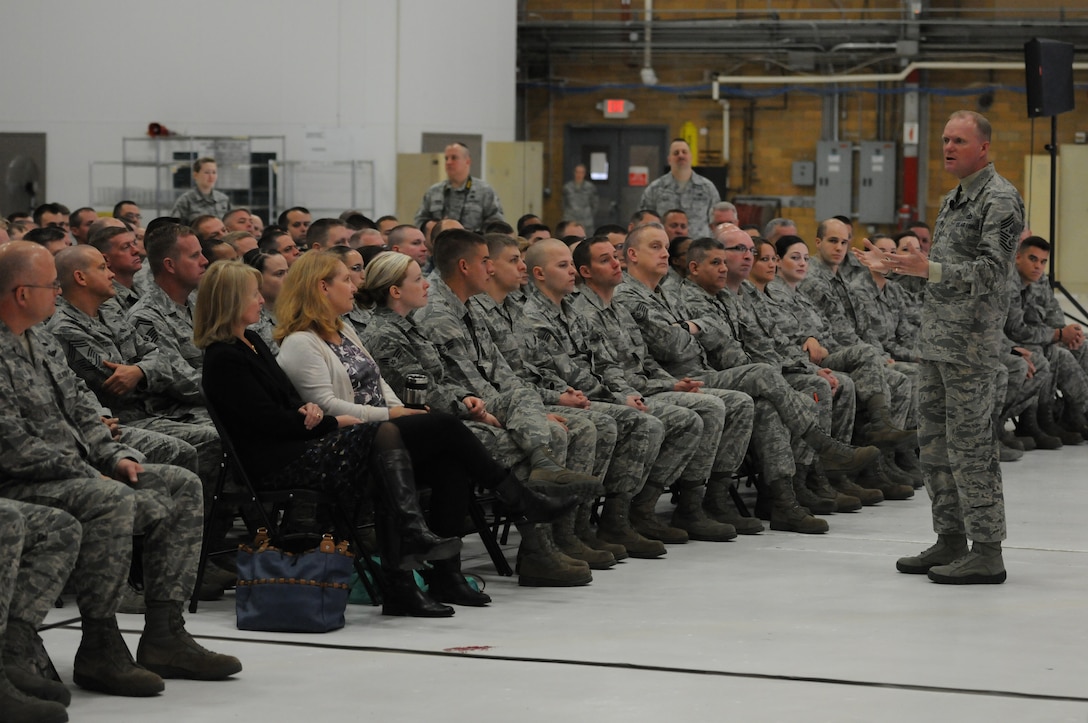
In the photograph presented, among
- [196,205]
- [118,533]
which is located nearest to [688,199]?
[196,205]

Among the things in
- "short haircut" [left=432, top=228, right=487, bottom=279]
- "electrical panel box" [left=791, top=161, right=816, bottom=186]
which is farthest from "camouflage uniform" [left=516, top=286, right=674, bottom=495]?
"electrical panel box" [left=791, top=161, right=816, bottom=186]

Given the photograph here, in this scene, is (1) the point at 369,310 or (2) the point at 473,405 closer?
(2) the point at 473,405

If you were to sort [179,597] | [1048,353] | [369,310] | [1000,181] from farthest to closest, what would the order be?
[1048,353] < [369,310] < [1000,181] < [179,597]

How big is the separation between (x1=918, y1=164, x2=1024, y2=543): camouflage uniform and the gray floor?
0.39 metres

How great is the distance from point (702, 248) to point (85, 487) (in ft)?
13.6

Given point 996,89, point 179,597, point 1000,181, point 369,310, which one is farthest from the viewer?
point 996,89

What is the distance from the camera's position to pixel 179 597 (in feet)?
13.4

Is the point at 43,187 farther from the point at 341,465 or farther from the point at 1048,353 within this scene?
the point at 341,465

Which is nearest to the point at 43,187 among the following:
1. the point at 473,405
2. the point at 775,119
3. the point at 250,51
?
the point at 250,51

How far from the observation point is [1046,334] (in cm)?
954

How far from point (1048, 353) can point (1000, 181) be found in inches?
177

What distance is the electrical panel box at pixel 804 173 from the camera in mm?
18453

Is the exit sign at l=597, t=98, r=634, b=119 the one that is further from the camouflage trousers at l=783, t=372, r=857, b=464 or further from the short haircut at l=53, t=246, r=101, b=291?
the short haircut at l=53, t=246, r=101, b=291

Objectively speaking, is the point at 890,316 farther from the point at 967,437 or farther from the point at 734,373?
the point at 967,437
